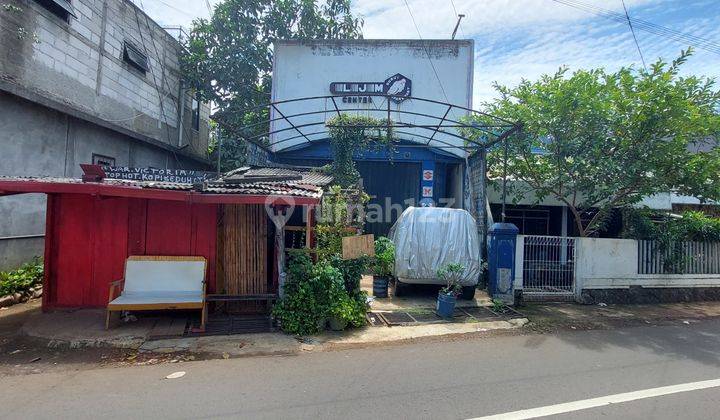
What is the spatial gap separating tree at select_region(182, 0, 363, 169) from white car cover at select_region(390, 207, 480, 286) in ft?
29.7

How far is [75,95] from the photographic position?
33.1 feet

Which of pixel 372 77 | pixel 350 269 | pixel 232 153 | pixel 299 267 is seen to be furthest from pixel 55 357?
pixel 372 77

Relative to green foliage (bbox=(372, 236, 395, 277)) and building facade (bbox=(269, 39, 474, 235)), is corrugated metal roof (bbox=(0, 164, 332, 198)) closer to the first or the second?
green foliage (bbox=(372, 236, 395, 277))

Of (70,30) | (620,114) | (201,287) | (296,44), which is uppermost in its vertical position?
(296,44)

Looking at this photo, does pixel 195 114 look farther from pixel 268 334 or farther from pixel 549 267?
pixel 549 267

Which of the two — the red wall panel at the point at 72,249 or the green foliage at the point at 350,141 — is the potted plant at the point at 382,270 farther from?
the red wall panel at the point at 72,249

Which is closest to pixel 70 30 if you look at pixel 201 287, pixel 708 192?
→ pixel 201 287

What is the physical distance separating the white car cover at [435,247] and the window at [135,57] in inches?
418

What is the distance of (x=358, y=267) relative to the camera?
22.5ft

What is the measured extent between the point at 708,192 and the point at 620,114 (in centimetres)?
267

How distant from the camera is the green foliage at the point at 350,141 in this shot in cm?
1168

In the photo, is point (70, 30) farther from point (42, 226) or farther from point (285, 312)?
point (285, 312)

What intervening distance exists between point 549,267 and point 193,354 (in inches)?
296

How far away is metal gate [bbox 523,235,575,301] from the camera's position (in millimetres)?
8750
